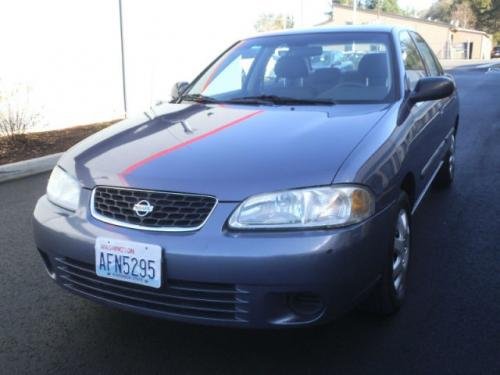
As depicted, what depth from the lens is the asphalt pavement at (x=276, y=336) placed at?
8.38 ft

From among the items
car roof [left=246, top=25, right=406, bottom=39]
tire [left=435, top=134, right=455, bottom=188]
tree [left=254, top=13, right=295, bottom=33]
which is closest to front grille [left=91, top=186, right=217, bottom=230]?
car roof [left=246, top=25, right=406, bottom=39]

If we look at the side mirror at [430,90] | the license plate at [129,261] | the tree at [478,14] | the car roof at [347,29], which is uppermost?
the tree at [478,14]

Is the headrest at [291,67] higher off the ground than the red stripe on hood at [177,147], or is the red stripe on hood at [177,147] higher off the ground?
the headrest at [291,67]

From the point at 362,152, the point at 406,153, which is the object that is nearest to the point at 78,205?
the point at 362,152

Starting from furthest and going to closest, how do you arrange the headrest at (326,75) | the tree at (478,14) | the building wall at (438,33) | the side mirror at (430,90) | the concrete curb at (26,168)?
the tree at (478,14) → the building wall at (438,33) → the concrete curb at (26,168) → the headrest at (326,75) → the side mirror at (430,90)

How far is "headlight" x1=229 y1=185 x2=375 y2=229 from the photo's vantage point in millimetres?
2262

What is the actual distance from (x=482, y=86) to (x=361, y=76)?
55.3 ft

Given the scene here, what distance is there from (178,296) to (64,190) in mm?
884

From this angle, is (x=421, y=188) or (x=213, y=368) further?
(x=421, y=188)

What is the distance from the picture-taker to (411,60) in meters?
3.98

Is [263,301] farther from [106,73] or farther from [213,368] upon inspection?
[106,73]

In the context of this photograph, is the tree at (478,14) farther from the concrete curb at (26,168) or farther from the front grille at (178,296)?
the front grille at (178,296)

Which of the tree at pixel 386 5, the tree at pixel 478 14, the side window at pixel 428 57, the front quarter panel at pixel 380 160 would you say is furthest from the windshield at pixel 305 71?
the tree at pixel 478 14

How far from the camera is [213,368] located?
254 cm
